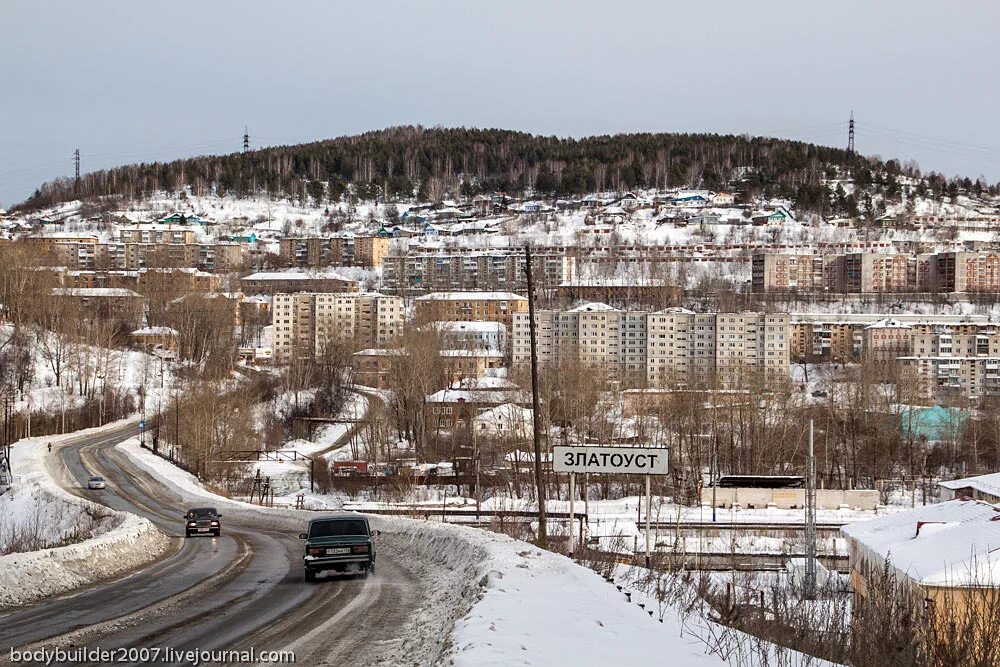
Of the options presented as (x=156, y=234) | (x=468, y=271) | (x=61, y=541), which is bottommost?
(x=61, y=541)

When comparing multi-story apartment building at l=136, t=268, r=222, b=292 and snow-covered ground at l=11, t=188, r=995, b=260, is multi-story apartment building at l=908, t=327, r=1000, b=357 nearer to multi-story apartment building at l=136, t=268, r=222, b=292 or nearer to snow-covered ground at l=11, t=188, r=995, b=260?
snow-covered ground at l=11, t=188, r=995, b=260

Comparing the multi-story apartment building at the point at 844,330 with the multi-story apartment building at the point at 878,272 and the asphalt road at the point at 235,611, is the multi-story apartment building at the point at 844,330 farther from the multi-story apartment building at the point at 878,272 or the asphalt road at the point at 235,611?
the asphalt road at the point at 235,611

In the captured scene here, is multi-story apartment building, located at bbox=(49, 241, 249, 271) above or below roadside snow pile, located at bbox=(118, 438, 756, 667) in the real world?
above

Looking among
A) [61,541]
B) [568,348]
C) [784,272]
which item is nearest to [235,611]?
[61,541]

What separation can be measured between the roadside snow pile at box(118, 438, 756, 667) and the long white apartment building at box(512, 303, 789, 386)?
3013 inches

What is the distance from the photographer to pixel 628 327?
102m

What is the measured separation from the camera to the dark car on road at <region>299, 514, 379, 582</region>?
50.3 feet

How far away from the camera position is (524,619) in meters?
9.62

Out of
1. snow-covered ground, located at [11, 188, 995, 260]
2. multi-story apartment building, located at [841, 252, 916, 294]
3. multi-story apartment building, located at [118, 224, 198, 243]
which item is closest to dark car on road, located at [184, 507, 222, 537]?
multi-story apartment building, located at [841, 252, 916, 294]

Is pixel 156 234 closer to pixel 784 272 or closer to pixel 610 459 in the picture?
pixel 784 272

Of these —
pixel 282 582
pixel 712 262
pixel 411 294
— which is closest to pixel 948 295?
pixel 712 262

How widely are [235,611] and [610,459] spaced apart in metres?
6.62

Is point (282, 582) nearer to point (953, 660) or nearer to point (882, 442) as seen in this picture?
point (953, 660)

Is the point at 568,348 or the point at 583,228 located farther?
the point at 583,228
